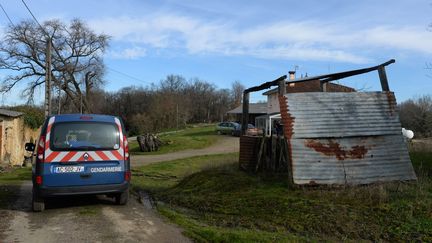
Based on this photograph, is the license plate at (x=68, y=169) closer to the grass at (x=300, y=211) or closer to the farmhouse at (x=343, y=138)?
the grass at (x=300, y=211)

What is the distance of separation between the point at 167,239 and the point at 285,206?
9.32 ft

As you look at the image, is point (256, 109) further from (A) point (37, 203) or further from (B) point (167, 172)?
(A) point (37, 203)

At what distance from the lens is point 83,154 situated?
28.3ft

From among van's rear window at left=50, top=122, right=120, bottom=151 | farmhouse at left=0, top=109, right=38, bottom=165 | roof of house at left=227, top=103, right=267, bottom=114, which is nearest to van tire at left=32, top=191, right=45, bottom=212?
van's rear window at left=50, top=122, right=120, bottom=151

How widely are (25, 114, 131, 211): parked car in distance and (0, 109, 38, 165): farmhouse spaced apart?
16.9m

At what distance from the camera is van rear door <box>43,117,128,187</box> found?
8.43 m

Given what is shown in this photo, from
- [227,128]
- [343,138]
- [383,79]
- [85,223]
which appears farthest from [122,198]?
[227,128]

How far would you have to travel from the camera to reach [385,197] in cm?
805

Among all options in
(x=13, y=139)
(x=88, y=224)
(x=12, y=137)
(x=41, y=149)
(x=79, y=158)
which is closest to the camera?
(x=88, y=224)

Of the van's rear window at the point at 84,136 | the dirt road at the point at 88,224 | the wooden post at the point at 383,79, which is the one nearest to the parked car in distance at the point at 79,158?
the van's rear window at the point at 84,136

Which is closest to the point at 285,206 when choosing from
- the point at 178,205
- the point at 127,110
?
the point at 178,205

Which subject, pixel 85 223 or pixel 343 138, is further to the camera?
pixel 343 138

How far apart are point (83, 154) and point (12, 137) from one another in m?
19.2

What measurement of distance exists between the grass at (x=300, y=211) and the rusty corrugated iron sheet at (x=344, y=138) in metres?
0.45
